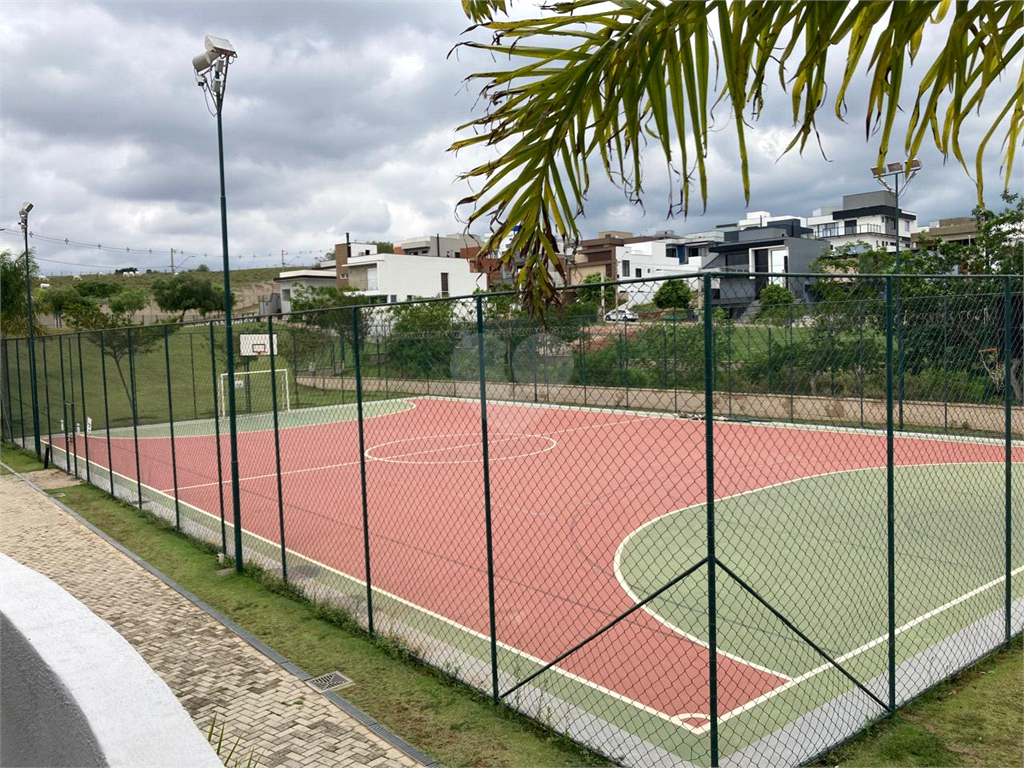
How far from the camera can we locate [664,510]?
42.1 ft

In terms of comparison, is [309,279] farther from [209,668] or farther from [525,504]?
[209,668]

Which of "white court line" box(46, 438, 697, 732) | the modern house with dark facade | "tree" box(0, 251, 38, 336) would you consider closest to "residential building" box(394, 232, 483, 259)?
the modern house with dark facade

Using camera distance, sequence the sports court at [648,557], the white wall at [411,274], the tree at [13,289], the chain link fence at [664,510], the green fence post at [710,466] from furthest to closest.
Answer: the white wall at [411,274], the tree at [13,289], the sports court at [648,557], the chain link fence at [664,510], the green fence post at [710,466]

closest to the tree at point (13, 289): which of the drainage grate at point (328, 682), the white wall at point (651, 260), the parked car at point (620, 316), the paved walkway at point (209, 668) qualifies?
the paved walkway at point (209, 668)

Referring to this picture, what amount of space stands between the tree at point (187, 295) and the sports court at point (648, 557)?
55952 millimetres

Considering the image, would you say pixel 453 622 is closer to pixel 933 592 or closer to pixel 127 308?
pixel 933 592

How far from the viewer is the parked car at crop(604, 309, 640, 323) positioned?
5224mm

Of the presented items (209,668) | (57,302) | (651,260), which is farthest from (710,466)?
(651,260)

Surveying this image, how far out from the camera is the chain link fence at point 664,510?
18.5 feet

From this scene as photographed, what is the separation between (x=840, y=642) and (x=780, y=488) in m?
6.98

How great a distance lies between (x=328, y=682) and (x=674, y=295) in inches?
156

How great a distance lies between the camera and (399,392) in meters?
8.75

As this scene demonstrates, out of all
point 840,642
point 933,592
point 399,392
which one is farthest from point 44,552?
point 933,592

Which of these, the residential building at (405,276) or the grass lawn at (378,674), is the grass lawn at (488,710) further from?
the residential building at (405,276)
